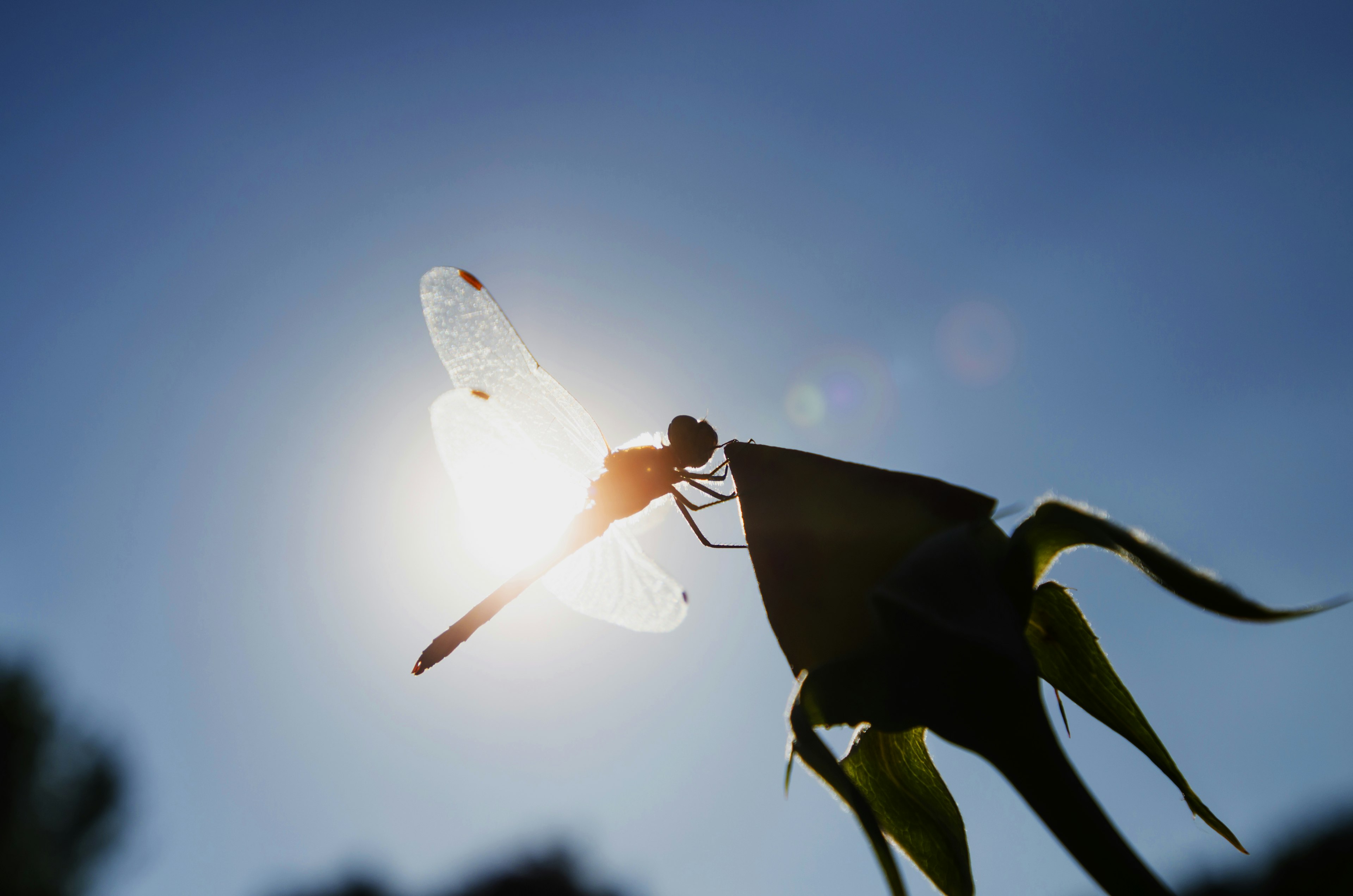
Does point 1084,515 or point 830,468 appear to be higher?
point 830,468

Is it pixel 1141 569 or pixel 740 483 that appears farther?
pixel 740 483

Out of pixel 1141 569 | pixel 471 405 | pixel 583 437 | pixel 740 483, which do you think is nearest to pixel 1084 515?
pixel 1141 569

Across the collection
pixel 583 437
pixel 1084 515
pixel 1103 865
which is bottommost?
pixel 1103 865

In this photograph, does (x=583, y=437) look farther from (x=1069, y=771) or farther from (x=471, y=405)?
(x=1069, y=771)

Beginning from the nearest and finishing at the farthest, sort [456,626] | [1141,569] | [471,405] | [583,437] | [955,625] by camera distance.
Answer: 1. [955,625]
2. [1141,569]
3. [456,626]
4. [583,437]
5. [471,405]

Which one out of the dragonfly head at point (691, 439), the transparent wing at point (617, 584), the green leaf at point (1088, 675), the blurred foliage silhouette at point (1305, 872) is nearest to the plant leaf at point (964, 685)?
the green leaf at point (1088, 675)

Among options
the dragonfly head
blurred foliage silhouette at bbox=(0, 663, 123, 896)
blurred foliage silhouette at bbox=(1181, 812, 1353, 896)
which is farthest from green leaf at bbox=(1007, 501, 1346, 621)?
blurred foliage silhouette at bbox=(1181, 812, 1353, 896)
